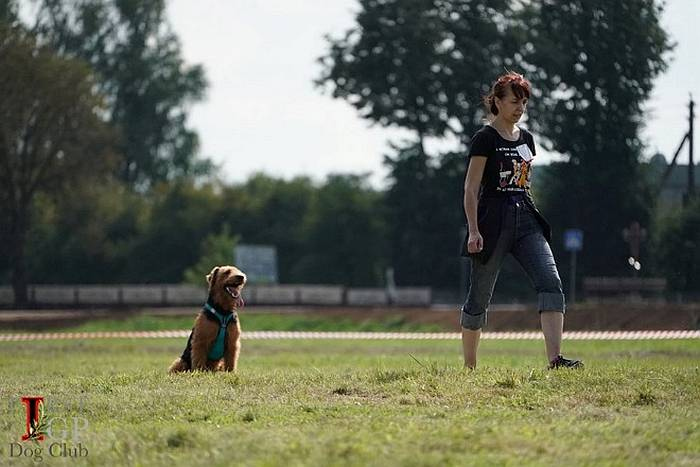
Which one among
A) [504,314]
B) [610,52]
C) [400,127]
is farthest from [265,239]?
[610,52]

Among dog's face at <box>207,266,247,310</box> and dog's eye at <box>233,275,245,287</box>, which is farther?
dog's eye at <box>233,275,245,287</box>

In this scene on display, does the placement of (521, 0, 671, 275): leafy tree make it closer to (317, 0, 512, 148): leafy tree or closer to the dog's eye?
(317, 0, 512, 148): leafy tree

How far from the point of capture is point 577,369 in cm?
962

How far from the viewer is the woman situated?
9.77m

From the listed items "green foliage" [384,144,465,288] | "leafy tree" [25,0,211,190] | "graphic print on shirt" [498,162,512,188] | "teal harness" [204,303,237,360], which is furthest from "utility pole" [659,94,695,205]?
"leafy tree" [25,0,211,190]

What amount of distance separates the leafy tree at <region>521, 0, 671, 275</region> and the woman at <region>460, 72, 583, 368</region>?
17.7 meters

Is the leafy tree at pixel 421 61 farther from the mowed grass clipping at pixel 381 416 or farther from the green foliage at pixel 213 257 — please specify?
the mowed grass clipping at pixel 381 416

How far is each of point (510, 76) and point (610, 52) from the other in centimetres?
2297

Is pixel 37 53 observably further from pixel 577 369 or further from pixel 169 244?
pixel 577 369

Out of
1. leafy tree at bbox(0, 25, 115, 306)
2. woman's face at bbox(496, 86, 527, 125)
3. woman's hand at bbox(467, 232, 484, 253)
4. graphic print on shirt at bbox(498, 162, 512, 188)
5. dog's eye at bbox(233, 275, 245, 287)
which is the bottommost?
dog's eye at bbox(233, 275, 245, 287)

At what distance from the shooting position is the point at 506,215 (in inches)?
386

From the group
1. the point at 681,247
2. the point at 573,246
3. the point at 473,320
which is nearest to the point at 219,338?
the point at 473,320

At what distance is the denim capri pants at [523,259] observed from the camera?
9.80m

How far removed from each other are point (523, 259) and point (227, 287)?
384 centimetres
